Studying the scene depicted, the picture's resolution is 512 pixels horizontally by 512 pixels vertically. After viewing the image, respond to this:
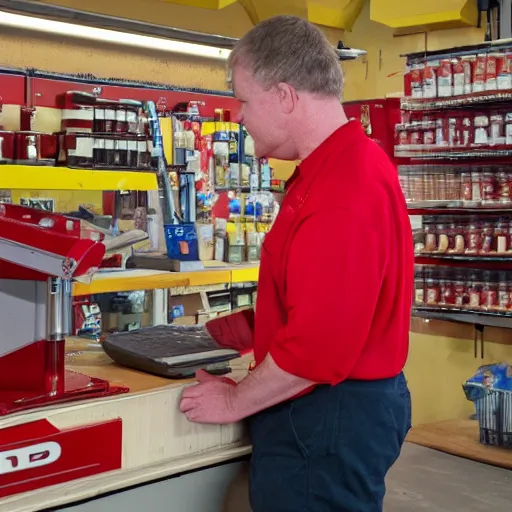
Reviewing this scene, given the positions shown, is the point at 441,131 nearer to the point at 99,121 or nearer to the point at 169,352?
the point at 99,121

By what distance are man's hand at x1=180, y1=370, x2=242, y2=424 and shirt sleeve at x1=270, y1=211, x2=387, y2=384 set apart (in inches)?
9.4

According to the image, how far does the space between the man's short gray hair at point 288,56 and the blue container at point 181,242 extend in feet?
9.19

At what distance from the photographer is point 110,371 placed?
2.07 meters

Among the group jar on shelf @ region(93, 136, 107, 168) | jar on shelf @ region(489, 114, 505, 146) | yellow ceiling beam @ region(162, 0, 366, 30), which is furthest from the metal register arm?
jar on shelf @ region(489, 114, 505, 146)

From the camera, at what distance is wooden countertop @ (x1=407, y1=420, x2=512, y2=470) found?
4.00 m

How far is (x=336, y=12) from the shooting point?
6641mm

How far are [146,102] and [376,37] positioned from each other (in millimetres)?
2526

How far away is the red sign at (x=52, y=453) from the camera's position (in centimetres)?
163

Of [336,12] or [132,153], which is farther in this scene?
[336,12]

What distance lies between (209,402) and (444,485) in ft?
7.02

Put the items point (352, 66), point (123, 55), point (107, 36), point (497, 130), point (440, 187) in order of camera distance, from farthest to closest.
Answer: point (352, 66), point (440, 187), point (497, 130), point (123, 55), point (107, 36)

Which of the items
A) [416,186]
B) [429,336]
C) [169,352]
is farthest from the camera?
[429,336]

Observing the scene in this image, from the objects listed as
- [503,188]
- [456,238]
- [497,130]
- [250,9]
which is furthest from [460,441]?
[250,9]

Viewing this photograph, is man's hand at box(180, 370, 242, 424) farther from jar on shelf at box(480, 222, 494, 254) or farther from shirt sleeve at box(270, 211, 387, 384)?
jar on shelf at box(480, 222, 494, 254)
